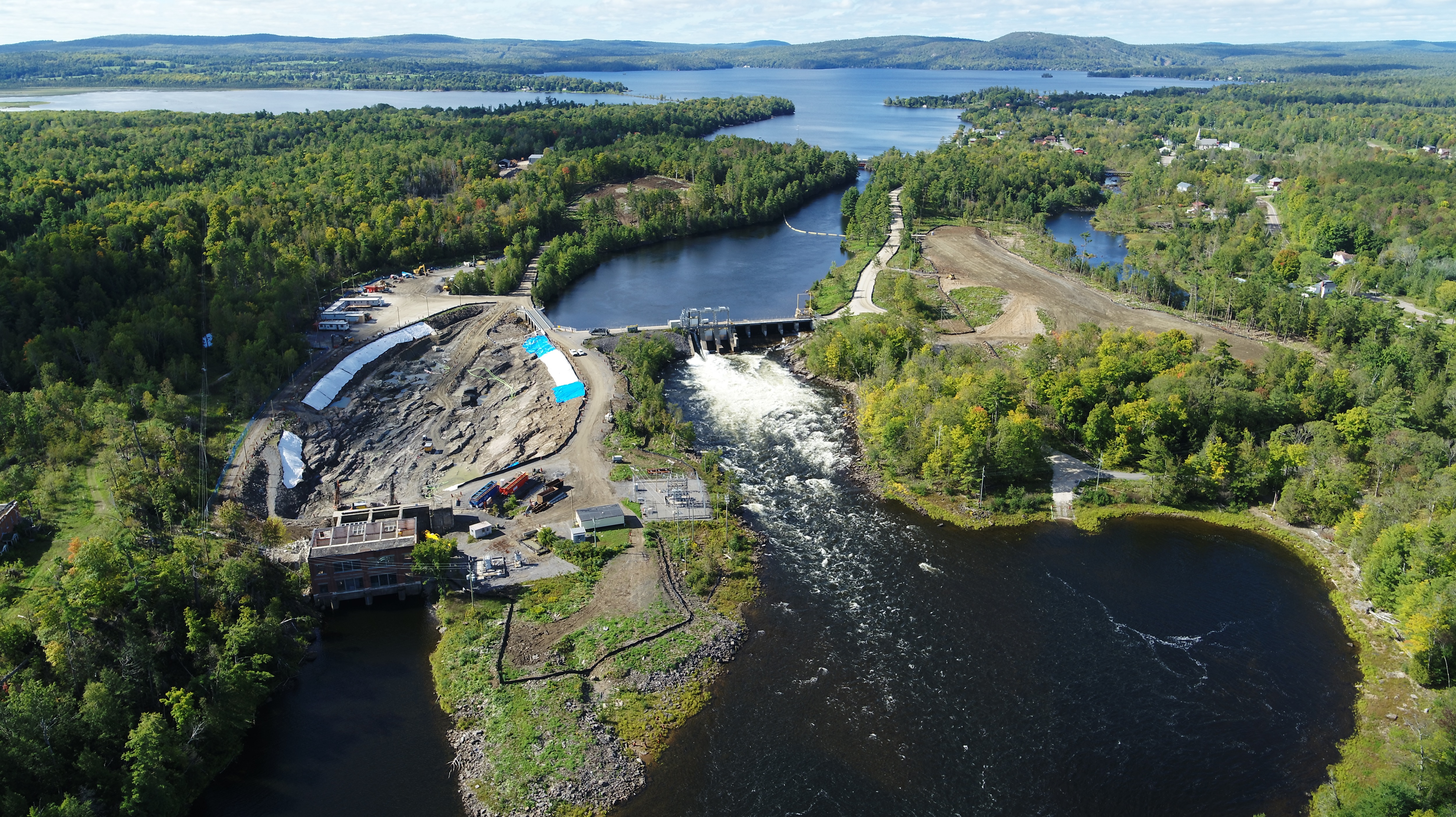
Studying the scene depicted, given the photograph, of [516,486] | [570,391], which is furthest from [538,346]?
[516,486]

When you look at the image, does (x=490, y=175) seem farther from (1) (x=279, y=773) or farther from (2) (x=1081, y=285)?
(1) (x=279, y=773)

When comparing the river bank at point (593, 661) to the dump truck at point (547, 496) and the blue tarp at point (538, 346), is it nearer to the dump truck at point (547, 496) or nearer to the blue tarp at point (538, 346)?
the dump truck at point (547, 496)

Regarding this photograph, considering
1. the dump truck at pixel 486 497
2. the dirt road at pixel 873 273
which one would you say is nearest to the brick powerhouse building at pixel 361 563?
the dump truck at pixel 486 497

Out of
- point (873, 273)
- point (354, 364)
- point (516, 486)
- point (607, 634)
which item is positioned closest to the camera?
point (607, 634)

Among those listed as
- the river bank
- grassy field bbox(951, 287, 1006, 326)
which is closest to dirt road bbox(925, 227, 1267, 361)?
grassy field bbox(951, 287, 1006, 326)

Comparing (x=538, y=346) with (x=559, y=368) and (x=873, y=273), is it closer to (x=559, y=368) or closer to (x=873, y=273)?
(x=559, y=368)

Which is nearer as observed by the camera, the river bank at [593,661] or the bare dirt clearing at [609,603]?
the river bank at [593,661]

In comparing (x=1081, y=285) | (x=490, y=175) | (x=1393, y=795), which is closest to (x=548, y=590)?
(x=1393, y=795)
